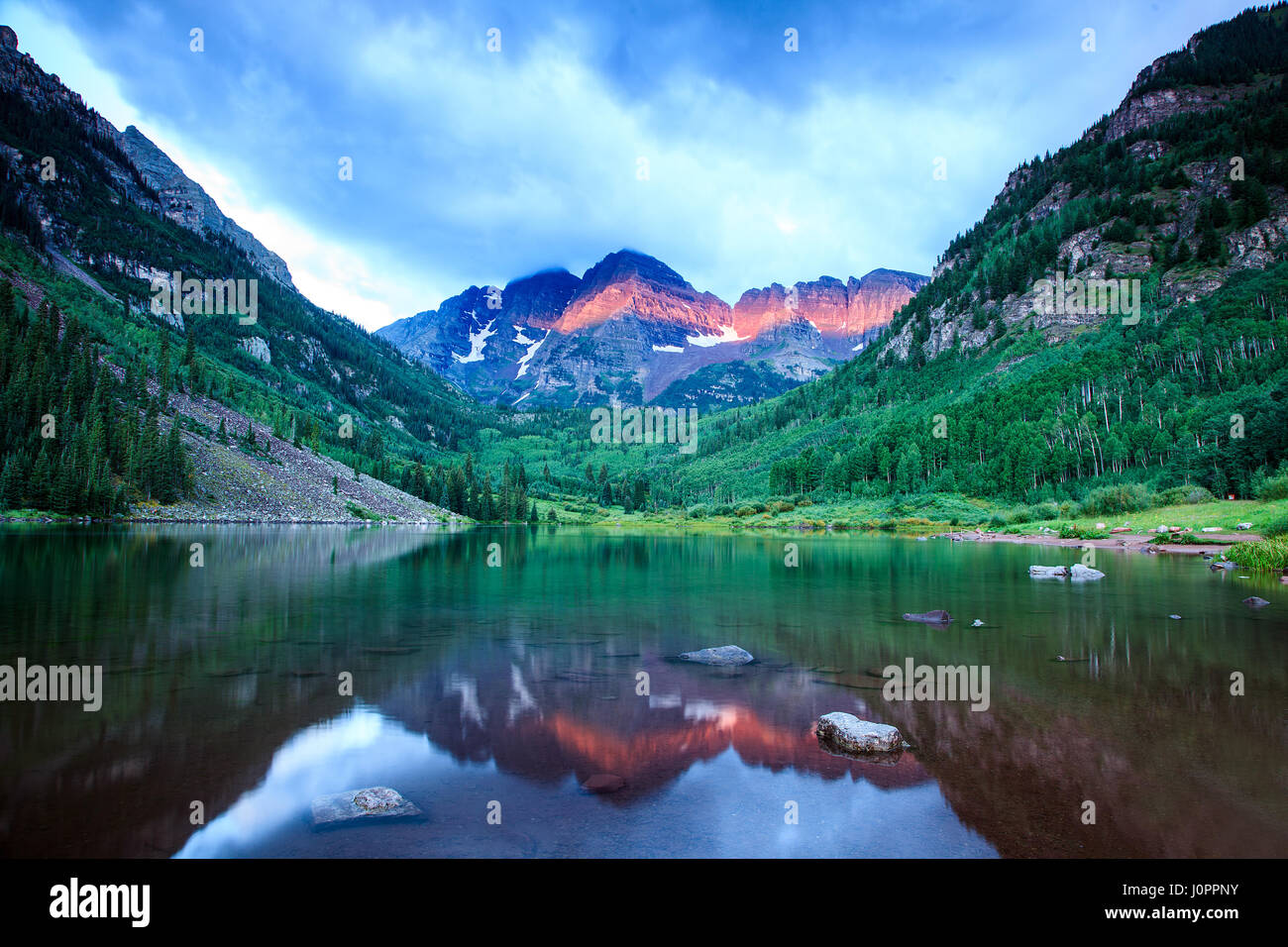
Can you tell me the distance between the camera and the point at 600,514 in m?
193

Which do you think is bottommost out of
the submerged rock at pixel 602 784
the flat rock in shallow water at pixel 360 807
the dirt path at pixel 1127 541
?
the dirt path at pixel 1127 541

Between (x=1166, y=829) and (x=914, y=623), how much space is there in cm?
1627

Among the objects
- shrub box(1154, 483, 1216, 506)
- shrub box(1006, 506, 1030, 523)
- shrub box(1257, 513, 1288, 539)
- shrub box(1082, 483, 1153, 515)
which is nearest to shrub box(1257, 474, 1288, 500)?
shrub box(1154, 483, 1216, 506)

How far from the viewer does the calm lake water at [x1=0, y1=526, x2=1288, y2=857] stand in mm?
8219

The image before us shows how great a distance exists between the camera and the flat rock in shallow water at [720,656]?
17953mm

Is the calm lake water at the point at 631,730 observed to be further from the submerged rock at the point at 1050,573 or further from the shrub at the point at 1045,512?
the shrub at the point at 1045,512

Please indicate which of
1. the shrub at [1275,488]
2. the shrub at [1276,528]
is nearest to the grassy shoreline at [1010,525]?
the shrub at [1276,528]

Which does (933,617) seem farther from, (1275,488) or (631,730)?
(1275,488)

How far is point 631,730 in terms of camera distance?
40.7ft

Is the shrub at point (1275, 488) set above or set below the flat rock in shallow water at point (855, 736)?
above

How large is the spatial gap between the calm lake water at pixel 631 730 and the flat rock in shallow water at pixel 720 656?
0.49m
